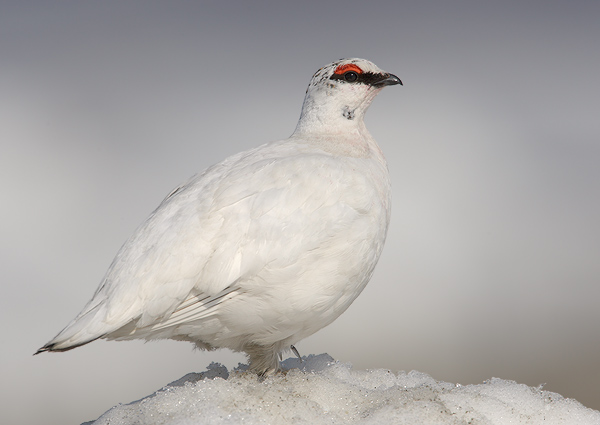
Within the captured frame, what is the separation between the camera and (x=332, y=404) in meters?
2.25

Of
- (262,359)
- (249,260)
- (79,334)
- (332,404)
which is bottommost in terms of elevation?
(332,404)

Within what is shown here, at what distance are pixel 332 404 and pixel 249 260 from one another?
2.33ft

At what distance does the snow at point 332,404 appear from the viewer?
2.06 m

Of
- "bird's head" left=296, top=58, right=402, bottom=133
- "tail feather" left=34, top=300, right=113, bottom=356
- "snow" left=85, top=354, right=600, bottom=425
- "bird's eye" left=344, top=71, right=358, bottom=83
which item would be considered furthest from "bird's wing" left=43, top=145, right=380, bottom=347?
"bird's eye" left=344, top=71, right=358, bottom=83

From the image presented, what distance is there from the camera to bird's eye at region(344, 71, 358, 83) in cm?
267

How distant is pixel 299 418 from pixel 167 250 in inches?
29.5

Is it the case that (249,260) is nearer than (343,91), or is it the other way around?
(249,260)

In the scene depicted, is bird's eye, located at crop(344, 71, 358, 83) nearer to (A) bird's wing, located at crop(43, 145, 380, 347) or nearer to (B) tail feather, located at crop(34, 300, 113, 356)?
(A) bird's wing, located at crop(43, 145, 380, 347)

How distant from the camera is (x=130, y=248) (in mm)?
2174

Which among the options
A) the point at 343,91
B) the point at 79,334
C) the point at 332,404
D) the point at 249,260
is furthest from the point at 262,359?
the point at 343,91

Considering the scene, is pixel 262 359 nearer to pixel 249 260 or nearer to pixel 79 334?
pixel 249 260

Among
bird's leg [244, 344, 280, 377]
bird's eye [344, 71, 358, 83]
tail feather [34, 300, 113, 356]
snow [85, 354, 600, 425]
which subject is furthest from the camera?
bird's eye [344, 71, 358, 83]

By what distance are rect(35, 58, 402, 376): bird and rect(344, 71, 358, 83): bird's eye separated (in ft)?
1.58

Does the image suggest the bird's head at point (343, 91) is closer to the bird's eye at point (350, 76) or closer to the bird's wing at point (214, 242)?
the bird's eye at point (350, 76)
